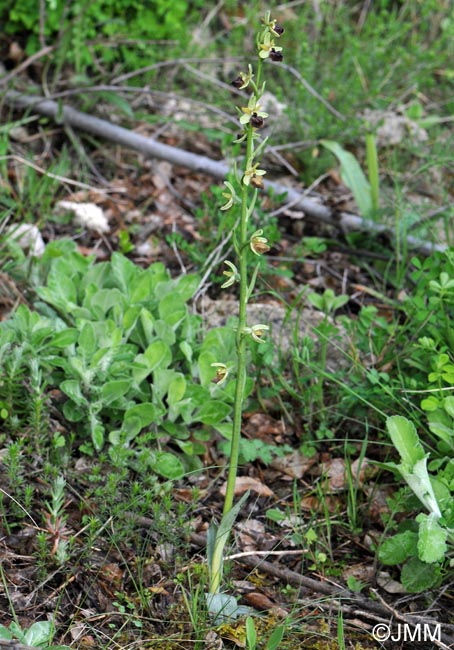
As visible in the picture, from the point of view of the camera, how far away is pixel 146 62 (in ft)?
15.1

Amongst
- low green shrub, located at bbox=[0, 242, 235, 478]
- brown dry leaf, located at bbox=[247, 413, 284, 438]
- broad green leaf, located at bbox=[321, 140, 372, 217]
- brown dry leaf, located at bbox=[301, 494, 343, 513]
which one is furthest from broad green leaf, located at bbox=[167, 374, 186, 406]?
broad green leaf, located at bbox=[321, 140, 372, 217]

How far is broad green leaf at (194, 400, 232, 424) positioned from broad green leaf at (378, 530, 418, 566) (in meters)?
0.74

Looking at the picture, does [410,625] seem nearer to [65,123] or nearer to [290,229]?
[290,229]

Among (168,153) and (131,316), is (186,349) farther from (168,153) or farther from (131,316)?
(168,153)

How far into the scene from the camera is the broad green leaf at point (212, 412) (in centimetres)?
267

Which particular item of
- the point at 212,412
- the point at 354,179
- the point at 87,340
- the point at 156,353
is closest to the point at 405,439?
the point at 212,412

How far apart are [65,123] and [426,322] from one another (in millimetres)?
2567

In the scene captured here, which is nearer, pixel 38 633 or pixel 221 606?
pixel 38 633

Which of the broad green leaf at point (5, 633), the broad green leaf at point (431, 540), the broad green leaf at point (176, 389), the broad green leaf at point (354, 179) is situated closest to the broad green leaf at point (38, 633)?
the broad green leaf at point (5, 633)

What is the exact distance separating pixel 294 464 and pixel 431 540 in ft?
2.58

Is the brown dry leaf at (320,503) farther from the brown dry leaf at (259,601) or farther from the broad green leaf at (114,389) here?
the broad green leaf at (114,389)

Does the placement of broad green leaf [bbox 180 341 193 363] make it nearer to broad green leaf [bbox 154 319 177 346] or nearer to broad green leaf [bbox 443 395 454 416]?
broad green leaf [bbox 154 319 177 346]

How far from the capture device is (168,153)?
13.6 ft

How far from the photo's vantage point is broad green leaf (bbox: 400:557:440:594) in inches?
86.8
